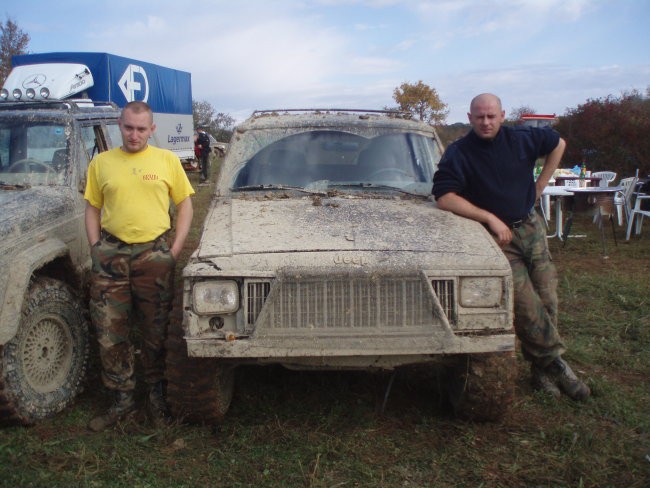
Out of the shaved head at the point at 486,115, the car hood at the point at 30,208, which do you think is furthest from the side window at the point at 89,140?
the shaved head at the point at 486,115

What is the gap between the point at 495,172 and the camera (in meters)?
4.07

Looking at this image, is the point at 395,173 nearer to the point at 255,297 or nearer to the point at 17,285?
the point at 255,297

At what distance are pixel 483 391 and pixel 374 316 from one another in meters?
0.86

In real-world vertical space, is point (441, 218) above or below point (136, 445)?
above

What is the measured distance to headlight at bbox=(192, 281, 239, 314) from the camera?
3.19 metres

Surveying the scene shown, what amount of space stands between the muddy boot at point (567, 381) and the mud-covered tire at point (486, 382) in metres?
0.74

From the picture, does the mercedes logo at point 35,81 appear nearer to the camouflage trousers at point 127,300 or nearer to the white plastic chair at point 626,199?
the camouflage trousers at point 127,300

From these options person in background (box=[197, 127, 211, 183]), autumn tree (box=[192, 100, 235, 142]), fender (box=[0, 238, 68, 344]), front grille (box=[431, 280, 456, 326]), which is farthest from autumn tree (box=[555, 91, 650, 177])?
autumn tree (box=[192, 100, 235, 142])

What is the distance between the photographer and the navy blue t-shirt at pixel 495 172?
13.4 feet

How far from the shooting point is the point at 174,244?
3879 mm

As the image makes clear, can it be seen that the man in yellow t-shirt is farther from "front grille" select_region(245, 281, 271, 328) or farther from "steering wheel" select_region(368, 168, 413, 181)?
"steering wheel" select_region(368, 168, 413, 181)

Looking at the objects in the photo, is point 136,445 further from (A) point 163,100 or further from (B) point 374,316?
(A) point 163,100

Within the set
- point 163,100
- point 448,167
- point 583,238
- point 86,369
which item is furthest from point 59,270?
point 163,100

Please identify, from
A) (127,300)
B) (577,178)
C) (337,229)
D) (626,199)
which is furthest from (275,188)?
(577,178)
